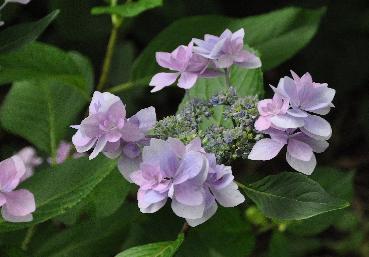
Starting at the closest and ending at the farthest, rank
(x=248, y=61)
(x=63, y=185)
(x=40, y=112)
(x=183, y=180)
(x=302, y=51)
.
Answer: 1. (x=183, y=180)
2. (x=248, y=61)
3. (x=63, y=185)
4. (x=40, y=112)
5. (x=302, y=51)

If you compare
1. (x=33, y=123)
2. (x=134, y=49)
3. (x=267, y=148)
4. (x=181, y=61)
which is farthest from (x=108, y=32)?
(x=267, y=148)

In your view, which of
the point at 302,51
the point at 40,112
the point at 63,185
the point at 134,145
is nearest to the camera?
the point at 134,145

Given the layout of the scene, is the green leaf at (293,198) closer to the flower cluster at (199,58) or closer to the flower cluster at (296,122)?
the flower cluster at (296,122)

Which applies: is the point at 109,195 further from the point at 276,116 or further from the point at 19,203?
the point at 276,116

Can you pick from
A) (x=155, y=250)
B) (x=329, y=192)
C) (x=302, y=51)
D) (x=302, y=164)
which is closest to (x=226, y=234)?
(x=329, y=192)

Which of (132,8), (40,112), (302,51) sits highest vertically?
(132,8)

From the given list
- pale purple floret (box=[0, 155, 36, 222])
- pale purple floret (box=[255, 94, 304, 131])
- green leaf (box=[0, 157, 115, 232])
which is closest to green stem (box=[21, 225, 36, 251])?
green leaf (box=[0, 157, 115, 232])

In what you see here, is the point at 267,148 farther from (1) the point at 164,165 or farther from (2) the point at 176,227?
(2) the point at 176,227
